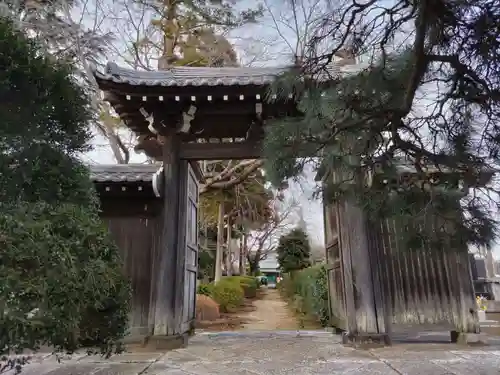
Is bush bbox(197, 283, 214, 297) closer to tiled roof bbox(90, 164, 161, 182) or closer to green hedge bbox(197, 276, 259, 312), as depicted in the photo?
green hedge bbox(197, 276, 259, 312)

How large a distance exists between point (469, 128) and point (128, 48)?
10400 millimetres

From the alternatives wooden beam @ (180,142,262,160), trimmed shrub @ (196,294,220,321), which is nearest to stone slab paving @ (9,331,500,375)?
wooden beam @ (180,142,262,160)

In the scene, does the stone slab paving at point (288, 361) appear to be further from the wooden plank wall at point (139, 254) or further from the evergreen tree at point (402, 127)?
the evergreen tree at point (402, 127)

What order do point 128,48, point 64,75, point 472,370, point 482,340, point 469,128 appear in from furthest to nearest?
point 128,48
point 482,340
point 472,370
point 64,75
point 469,128

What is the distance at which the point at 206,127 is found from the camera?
16.5 ft

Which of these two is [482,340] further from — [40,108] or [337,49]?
[40,108]

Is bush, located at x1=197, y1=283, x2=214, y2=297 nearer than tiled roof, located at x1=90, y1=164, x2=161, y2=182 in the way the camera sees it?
No

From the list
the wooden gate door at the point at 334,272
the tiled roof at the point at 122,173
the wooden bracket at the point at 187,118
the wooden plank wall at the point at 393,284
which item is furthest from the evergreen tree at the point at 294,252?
the wooden bracket at the point at 187,118

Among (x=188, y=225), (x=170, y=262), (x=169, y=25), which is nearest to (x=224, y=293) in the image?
(x=188, y=225)

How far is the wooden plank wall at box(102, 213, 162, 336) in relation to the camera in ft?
15.2

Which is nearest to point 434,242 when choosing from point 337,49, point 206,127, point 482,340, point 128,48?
point 337,49

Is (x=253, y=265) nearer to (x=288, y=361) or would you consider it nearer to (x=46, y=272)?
(x=288, y=361)

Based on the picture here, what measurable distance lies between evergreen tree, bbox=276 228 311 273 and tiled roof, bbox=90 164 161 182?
11555 mm

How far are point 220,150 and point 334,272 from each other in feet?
8.39
